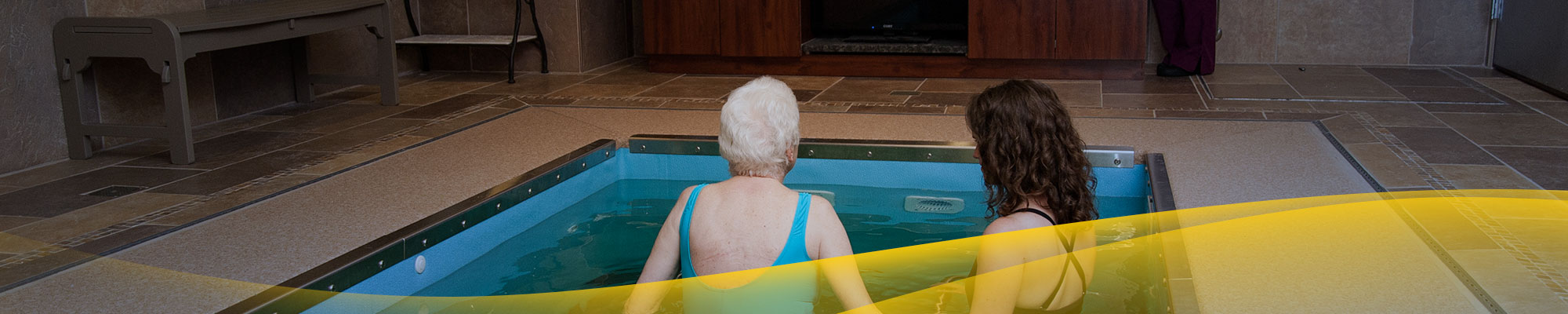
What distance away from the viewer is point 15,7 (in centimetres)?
384

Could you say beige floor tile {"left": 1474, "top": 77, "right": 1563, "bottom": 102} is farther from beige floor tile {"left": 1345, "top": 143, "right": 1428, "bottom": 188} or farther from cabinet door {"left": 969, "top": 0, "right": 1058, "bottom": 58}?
cabinet door {"left": 969, "top": 0, "right": 1058, "bottom": 58}

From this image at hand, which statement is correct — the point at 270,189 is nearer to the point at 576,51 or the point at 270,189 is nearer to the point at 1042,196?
the point at 1042,196

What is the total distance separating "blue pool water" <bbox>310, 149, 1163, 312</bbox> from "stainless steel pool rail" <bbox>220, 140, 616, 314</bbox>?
0.10 ft

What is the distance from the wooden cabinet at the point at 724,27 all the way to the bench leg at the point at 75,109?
10.4ft

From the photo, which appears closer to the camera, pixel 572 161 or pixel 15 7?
pixel 572 161

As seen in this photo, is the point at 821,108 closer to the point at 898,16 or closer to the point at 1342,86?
the point at 898,16

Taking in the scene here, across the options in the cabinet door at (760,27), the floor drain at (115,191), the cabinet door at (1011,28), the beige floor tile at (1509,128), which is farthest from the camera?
the cabinet door at (760,27)

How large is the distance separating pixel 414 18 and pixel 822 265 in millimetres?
5433

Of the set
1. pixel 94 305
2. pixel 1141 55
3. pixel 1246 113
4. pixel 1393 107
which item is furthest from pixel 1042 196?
pixel 1141 55

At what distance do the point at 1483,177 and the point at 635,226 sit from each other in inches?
99.0

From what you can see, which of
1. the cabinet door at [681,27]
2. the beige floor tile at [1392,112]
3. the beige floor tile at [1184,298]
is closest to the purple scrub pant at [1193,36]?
the beige floor tile at [1392,112]

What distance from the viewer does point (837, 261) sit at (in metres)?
1.87

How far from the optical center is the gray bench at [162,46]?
375cm
